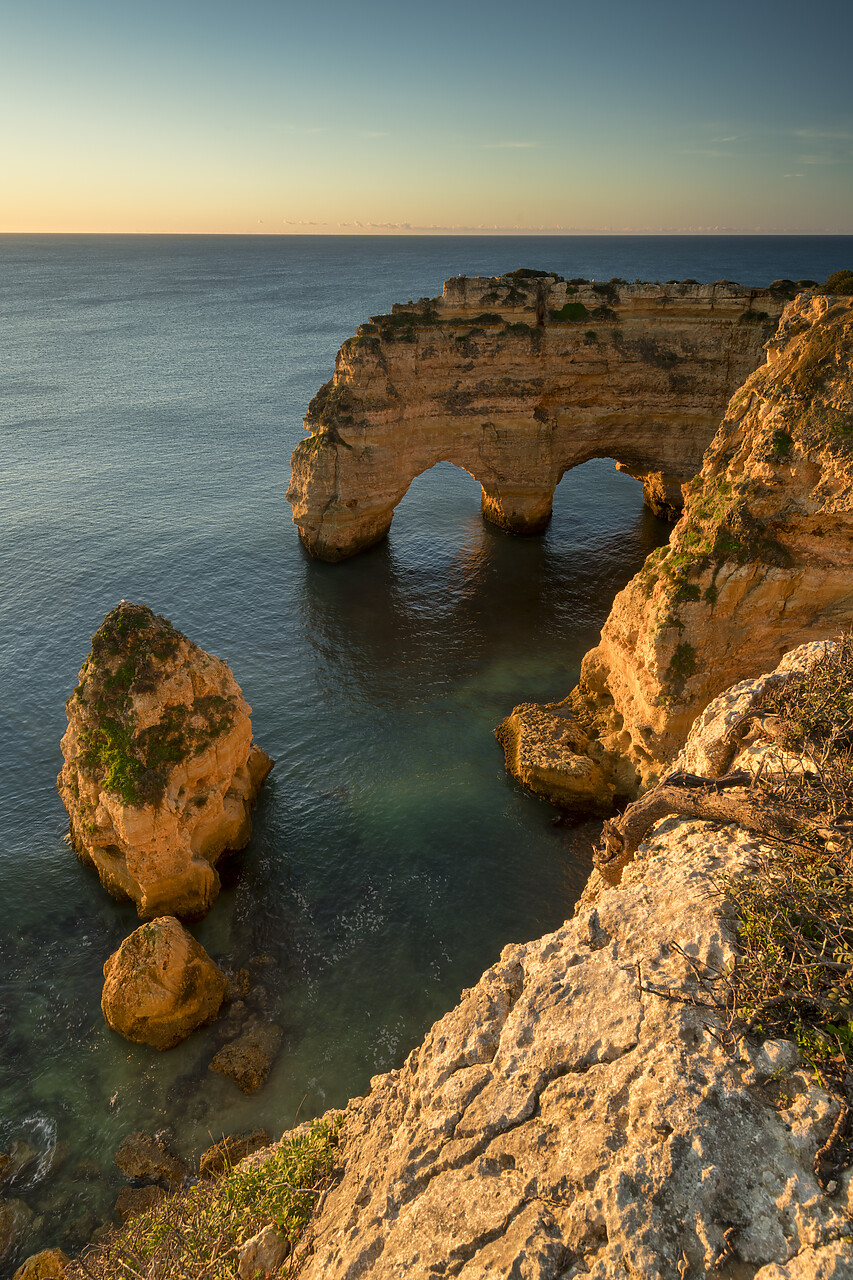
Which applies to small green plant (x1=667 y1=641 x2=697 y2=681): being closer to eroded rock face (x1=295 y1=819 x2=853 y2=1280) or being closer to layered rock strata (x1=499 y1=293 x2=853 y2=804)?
layered rock strata (x1=499 y1=293 x2=853 y2=804)

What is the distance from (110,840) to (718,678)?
2078cm

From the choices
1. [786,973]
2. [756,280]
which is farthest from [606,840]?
[756,280]

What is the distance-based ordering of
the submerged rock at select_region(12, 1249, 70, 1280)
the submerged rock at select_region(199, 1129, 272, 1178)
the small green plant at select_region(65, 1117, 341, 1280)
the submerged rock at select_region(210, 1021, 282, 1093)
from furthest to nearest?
the submerged rock at select_region(210, 1021, 282, 1093) → the submerged rock at select_region(199, 1129, 272, 1178) → the submerged rock at select_region(12, 1249, 70, 1280) → the small green plant at select_region(65, 1117, 341, 1280)

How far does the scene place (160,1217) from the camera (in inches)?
535

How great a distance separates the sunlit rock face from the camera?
42688 mm

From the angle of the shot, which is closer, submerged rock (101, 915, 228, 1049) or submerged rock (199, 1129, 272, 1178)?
submerged rock (199, 1129, 272, 1178)

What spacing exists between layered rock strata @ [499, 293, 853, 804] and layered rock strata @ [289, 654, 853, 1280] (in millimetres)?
13274

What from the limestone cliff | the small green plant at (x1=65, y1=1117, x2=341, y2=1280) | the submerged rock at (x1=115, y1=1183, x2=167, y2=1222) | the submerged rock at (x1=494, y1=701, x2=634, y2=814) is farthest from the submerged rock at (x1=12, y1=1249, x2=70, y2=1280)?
the limestone cliff

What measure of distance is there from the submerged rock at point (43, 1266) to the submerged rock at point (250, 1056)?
4740 millimetres

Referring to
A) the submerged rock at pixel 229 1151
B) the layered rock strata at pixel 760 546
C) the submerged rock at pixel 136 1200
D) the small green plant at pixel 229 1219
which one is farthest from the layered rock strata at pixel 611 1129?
the layered rock strata at pixel 760 546

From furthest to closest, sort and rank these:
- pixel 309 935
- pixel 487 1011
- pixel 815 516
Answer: pixel 309 935 → pixel 815 516 → pixel 487 1011

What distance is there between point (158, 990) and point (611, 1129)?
52.1ft

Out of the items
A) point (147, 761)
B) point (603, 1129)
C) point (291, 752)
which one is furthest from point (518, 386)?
point (603, 1129)

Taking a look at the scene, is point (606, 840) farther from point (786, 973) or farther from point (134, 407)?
point (134, 407)
